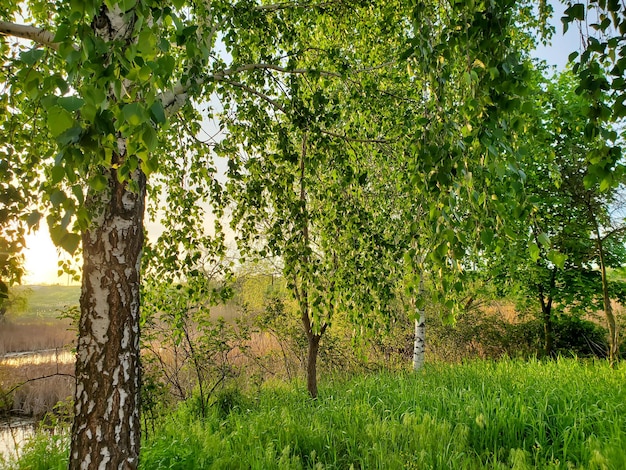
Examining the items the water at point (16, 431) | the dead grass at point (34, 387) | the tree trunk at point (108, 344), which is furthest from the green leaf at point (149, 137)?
the dead grass at point (34, 387)

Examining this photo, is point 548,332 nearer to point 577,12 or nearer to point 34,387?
point 577,12

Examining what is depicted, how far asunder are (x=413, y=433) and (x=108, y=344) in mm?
2763

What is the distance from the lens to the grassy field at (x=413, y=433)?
3.51m

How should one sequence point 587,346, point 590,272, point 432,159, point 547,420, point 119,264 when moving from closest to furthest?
point 432,159, point 119,264, point 547,420, point 590,272, point 587,346

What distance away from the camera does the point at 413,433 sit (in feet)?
12.9

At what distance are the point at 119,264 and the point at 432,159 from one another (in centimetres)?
186

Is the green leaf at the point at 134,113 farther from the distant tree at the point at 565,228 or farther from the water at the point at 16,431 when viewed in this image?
the distant tree at the point at 565,228

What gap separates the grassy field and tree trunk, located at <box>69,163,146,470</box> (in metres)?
1.14

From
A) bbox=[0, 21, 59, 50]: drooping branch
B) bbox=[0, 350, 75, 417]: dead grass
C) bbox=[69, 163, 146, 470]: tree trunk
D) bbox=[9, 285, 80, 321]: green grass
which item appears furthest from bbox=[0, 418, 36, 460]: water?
bbox=[0, 21, 59, 50]: drooping branch

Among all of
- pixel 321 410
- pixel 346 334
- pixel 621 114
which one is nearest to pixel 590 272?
pixel 346 334

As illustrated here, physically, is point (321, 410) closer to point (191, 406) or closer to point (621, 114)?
point (191, 406)

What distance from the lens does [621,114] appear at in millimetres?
1541

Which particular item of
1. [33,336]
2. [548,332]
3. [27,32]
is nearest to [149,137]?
[27,32]

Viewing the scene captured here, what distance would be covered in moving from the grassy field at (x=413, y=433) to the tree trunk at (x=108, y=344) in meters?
1.14
